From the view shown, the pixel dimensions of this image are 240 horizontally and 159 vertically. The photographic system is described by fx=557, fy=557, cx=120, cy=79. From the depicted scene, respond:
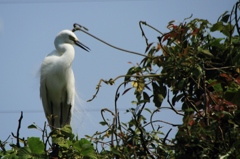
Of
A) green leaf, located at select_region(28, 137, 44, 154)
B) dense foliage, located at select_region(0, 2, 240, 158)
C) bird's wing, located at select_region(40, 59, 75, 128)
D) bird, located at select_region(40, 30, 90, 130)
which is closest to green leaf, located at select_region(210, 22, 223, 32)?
dense foliage, located at select_region(0, 2, 240, 158)

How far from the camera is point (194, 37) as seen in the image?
212 cm

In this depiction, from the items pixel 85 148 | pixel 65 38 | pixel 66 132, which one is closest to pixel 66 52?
pixel 65 38

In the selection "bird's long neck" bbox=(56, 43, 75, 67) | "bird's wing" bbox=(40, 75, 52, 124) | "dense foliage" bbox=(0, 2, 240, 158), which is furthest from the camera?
"bird's wing" bbox=(40, 75, 52, 124)

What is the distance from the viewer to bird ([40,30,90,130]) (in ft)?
14.9

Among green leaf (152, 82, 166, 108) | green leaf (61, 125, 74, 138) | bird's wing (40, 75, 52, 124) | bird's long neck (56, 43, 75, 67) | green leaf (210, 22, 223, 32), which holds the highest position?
bird's long neck (56, 43, 75, 67)

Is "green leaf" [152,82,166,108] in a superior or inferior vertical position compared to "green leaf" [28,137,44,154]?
superior

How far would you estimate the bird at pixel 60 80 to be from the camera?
453 centimetres

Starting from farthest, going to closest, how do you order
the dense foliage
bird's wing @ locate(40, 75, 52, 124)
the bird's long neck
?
1. bird's wing @ locate(40, 75, 52, 124)
2. the bird's long neck
3. the dense foliage

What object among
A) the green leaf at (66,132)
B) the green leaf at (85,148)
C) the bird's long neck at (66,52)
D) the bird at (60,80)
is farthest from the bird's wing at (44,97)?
the green leaf at (85,148)

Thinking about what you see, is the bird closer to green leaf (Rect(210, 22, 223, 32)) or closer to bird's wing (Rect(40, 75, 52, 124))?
bird's wing (Rect(40, 75, 52, 124))

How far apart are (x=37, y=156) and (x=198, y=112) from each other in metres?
0.59

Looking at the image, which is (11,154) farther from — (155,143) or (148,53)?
(148,53)

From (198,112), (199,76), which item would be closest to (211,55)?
(199,76)

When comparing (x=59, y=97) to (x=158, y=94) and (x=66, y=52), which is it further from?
(x=158, y=94)
